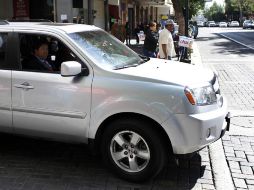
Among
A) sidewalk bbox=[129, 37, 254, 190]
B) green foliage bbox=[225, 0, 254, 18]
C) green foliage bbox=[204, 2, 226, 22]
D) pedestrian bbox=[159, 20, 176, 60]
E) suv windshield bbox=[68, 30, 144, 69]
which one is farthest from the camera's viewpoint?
green foliage bbox=[204, 2, 226, 22]

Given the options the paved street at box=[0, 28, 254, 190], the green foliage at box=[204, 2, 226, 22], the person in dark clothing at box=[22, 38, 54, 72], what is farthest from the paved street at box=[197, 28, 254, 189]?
the green foliage at box=[204, 2, 226, 22]

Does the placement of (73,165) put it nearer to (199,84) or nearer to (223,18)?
(199,84)

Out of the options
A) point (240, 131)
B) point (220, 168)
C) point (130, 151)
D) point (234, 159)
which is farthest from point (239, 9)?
point (130, 151)

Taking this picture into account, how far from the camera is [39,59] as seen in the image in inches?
206

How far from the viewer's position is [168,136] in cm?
450

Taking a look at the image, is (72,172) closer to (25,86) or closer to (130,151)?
(130,151)

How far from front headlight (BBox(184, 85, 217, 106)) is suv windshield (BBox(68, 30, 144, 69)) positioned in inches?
36.8

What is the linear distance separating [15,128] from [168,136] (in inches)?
75.2

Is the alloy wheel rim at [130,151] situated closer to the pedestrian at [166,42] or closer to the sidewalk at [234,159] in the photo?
the sidewalk at [234,159]

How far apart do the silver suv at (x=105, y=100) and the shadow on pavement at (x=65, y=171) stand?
23 cm

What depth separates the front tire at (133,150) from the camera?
15.0 ft

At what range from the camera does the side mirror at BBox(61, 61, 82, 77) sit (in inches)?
183

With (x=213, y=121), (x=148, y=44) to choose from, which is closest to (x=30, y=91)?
(x=213, y=121)

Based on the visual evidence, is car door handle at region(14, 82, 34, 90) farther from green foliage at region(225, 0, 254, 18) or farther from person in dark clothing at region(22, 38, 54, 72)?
green foliage at region(225, 0, 254, 18)
